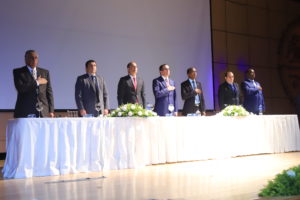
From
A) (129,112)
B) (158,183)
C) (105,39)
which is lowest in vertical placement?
(158,183)

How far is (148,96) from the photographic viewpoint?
8.04 meters

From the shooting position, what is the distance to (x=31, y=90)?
4855 mm

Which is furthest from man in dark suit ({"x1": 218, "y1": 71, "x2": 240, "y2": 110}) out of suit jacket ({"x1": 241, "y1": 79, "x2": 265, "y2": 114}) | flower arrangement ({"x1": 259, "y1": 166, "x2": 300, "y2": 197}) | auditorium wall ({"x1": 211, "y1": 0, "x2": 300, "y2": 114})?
flower arrangement ({"x1": 259, "y1": 166, "x2": 300, "y2": 197})

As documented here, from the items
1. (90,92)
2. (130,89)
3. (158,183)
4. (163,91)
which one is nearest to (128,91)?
(130,89)

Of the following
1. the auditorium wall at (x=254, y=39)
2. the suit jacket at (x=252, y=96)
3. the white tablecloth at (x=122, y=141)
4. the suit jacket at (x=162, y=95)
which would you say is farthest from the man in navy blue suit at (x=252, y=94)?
the auditorium wall at (x=254, y=39)

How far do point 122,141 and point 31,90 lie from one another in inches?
42.7

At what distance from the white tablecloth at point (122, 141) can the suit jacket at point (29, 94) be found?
1.34 feet

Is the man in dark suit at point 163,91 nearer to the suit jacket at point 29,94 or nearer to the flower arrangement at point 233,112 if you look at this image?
the flower arrangement at point 233,112

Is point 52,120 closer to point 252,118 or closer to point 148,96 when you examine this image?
point 252,118

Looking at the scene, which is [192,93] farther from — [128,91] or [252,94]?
→ [252,94]

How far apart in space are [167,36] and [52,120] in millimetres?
4328

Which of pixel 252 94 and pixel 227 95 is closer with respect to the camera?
pixel 227 95

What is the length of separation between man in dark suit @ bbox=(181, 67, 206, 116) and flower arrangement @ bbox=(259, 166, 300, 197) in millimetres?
3205

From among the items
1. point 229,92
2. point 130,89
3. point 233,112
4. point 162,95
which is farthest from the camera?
point 229,92
